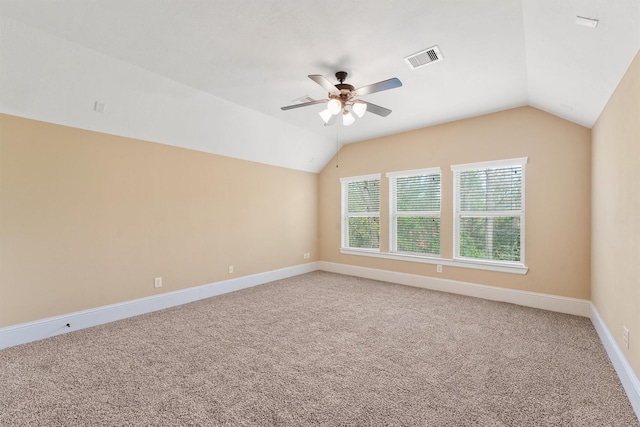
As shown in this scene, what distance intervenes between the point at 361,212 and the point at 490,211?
2448 millimetres

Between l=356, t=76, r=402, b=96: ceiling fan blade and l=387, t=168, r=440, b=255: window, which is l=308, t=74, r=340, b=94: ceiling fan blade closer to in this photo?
l=356, t=76, r=402, b=96: ceiling fan blade

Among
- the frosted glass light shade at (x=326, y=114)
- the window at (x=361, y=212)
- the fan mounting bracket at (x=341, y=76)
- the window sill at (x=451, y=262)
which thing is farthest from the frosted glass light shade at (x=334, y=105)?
the window sill at (x=451, y=262)

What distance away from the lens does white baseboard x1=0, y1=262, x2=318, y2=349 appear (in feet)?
9.42

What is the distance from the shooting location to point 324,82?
263 cm

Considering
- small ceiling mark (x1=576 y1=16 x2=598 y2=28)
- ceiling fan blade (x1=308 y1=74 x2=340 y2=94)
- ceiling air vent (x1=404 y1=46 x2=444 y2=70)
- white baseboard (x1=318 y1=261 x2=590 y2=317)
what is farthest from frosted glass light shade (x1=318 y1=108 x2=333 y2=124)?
white baseboard (x1=318 y1=261 x2=590 y2=317)

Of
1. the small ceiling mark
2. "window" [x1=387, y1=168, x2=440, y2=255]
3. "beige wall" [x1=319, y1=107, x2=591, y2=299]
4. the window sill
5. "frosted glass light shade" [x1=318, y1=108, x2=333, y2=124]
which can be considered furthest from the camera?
"window" [x1=387, y1=168, x2=440, y2=255]

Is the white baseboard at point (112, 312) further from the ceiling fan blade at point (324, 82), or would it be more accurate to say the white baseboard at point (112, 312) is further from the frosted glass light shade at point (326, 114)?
the ceiling fan blade at point (324, 82)

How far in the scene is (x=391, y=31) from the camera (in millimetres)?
2389

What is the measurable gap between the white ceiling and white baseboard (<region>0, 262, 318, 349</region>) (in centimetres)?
221

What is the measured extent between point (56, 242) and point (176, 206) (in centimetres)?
141

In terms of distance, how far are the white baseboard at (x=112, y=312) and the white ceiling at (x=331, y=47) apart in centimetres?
221

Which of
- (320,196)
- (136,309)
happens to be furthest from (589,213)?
(136,309)

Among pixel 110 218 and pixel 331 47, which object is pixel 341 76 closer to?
pixel 331 47

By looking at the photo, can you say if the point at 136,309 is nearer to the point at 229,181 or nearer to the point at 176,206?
the point at 176,206
